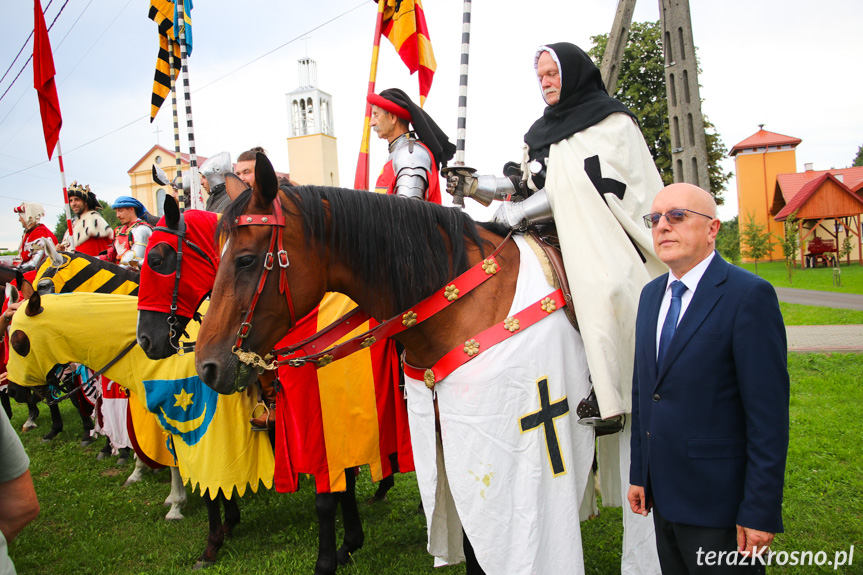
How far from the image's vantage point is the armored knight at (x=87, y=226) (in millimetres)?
7754

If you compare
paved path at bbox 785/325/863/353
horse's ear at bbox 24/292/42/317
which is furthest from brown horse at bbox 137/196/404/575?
paved path at bbox 785/325/863/353

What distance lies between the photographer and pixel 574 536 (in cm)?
225

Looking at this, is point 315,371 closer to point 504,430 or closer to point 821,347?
point 504,430

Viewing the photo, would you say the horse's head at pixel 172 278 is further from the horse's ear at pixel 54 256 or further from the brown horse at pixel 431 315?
the horse's ear at pixel 54 256

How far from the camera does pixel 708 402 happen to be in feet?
6.12

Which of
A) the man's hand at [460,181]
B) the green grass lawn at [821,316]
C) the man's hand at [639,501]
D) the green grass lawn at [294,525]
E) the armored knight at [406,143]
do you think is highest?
the armored knight at [406,143]

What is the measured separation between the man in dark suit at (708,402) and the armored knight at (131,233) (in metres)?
5.69

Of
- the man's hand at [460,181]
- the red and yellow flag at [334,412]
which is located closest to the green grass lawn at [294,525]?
the red and yellow flag at [334,412]

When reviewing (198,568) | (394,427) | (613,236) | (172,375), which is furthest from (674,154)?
(198,568)

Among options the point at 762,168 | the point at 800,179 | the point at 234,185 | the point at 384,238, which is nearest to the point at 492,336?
the point at 384,238

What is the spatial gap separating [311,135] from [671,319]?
44542 millimetres

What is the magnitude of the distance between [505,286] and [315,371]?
54.6 inches

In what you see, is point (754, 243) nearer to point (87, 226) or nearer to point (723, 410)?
point (87, 226)

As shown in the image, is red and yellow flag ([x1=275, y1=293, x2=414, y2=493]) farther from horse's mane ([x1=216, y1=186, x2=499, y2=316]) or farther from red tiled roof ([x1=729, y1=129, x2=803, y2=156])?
red tiled roof ([x1=729, y1=129, x2=803, y2=156])
